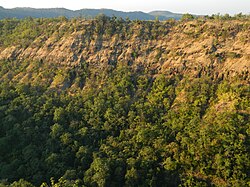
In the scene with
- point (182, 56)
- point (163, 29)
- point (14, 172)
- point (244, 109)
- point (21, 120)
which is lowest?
point (14, 172)

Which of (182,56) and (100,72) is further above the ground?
(182,56)

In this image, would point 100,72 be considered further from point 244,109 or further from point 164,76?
point 244,109

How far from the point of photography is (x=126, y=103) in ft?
184

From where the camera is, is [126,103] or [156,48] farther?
[156,48]

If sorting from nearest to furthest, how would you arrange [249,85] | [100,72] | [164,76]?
[249,85]
[164,76]
[100,72]

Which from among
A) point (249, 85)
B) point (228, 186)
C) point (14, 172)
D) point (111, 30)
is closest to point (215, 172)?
point (228, 186)

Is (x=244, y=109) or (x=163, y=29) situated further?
(x=163, y=29)

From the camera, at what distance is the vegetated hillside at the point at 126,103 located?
143ft

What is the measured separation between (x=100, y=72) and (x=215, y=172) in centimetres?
3279

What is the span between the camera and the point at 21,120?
5372cm

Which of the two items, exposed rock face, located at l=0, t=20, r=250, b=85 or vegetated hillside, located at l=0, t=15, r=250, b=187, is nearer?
vegetated hillside, located at l=0, t=15, r=250, b=187

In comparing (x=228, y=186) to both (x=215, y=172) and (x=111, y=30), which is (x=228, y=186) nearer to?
(x=215, y=172)

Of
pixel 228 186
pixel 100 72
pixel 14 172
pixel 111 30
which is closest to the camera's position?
pixel 228 186

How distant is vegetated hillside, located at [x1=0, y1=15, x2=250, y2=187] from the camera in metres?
43.6
